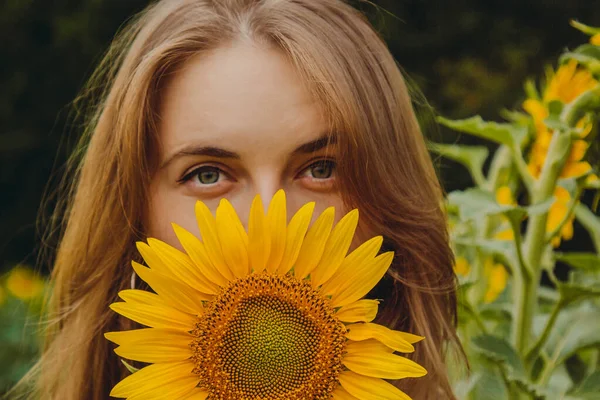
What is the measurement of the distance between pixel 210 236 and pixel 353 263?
0.17 metres

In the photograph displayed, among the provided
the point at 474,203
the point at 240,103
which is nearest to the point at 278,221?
the point at 240,103

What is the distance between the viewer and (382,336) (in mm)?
882

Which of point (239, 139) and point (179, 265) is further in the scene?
point (239, 139)

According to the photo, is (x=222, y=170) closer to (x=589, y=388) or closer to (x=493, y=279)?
(x=589, y=388)

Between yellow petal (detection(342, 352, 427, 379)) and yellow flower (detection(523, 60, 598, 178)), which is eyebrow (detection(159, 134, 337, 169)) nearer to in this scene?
yellow petal (detection(342, 352, 427, 379))

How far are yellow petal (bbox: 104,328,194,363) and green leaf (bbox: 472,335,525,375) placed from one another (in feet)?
1.75

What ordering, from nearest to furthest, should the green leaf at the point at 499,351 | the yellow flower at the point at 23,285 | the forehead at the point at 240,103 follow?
1. the forehead at the point at 240,103
2. the green leaf at the point at 499,351
3. the yellow flower at the point at 23,285

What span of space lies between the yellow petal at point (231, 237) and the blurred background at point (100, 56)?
379 centimetres

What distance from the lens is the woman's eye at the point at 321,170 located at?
1118 millimetres

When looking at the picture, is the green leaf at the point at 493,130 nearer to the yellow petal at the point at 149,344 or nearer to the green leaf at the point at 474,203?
the green leaf at the point at 474,203

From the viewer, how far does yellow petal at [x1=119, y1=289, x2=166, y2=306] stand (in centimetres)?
87

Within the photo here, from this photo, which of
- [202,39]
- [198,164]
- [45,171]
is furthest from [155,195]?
[45,171]

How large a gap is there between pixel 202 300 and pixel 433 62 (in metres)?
4.27

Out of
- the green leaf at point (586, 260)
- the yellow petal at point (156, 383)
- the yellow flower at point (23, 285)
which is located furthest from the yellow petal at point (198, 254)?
the yellow flower at point (23, 285)
